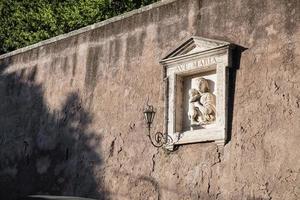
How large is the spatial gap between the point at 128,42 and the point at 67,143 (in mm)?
2327

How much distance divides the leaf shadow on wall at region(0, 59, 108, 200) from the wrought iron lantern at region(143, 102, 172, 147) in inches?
52.6

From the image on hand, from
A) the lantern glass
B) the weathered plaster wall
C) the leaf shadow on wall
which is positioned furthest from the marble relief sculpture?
the leaf shadow on wall

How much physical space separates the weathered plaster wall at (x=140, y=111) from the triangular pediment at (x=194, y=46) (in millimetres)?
179

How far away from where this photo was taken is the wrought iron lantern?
384 inches

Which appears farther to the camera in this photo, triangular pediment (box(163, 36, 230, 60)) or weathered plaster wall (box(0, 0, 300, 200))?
triangular pediment (box(163, 36, 230, 60))

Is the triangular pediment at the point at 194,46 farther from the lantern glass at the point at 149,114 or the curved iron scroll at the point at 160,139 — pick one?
the curved iron scroll at the point at 160,139

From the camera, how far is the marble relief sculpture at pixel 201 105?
920 centimetres

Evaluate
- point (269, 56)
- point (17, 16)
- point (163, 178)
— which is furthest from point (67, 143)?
point (17, 16)

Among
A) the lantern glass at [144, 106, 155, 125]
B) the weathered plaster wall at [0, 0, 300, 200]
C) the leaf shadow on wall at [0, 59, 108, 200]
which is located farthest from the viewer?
the leaf shadow on wall at [0, 59, 108, 200]

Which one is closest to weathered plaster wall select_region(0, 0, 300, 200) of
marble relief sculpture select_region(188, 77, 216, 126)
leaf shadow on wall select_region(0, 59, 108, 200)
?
leaf shadow on wall select_region(0, 59, 108, 200)

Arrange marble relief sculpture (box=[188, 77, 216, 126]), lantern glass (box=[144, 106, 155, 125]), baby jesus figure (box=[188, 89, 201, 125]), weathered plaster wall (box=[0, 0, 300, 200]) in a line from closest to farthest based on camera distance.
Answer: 1. weathered plaster wall (box=[0, 0, 300, 200])
2. marble relief sculpture (box=[188, 77, 216, 126])
3. baby jesus figure (box=[188, 89, 201, 125])
4. lantern glass (box=[144, 106, 155, 125])

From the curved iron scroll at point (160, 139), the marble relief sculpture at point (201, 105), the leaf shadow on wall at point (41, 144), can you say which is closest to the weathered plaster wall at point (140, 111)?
A: the leaf shadow on wall at point (41, 144)

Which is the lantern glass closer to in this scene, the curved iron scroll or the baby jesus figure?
the curved iron scroll

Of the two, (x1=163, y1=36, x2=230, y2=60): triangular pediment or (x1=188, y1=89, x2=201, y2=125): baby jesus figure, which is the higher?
(x1=163, y1=36, x2=230, y2=60): triangular pediment
